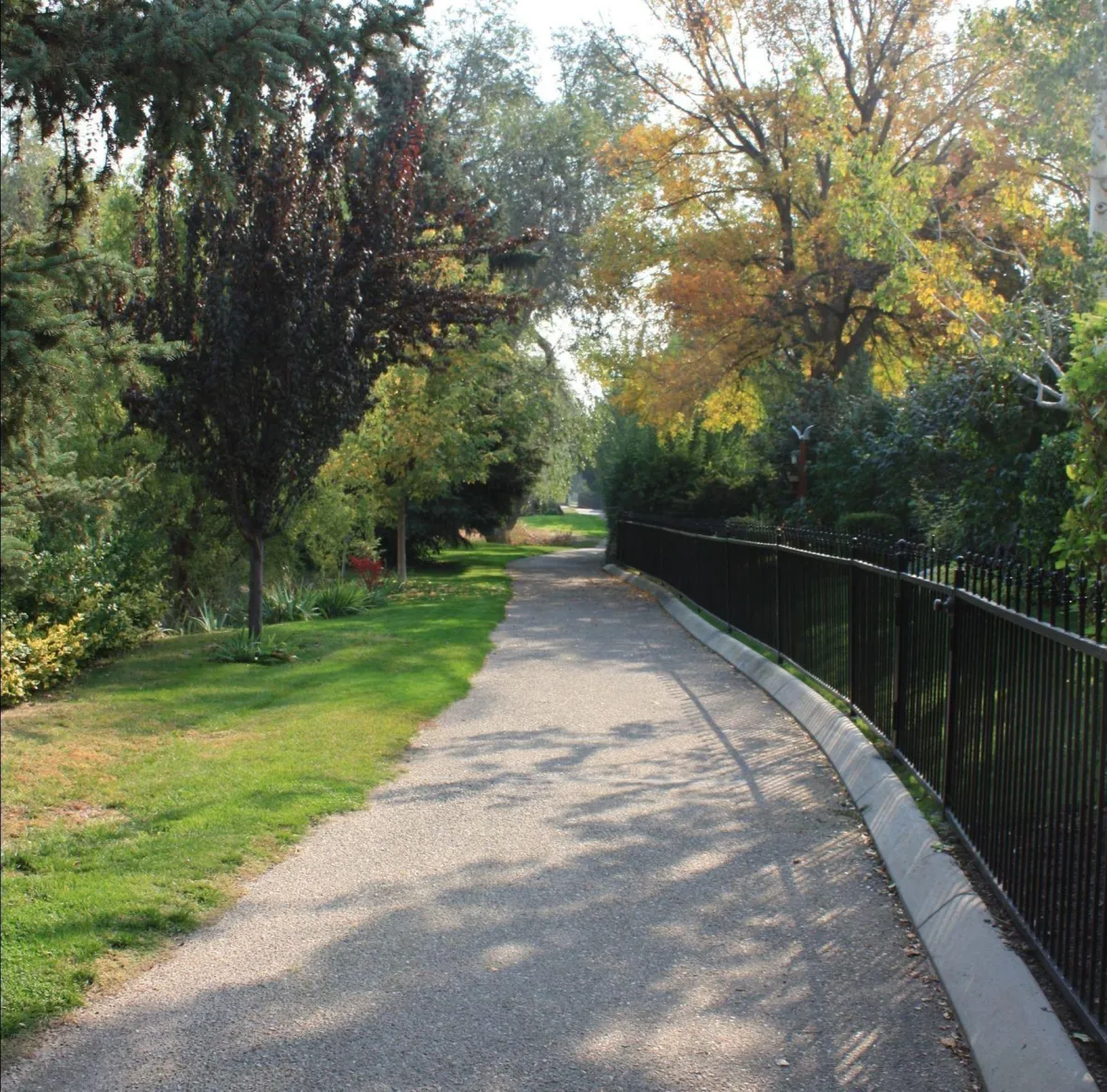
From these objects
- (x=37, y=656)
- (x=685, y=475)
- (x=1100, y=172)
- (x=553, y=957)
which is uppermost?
(x=1100, y=172)

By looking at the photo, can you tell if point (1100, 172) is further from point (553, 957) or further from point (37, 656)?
point (37, 656)

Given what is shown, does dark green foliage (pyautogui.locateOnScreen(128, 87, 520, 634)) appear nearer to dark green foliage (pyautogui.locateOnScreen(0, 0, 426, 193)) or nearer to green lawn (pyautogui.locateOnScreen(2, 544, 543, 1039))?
green lawn (pyautogui.locateOnScreen(2, 544, 543, 1039))

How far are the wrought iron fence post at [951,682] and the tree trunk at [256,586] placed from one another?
923 centimetres

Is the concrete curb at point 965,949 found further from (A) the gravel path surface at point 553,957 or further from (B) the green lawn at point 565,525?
(B) the green lawn at point 565,525

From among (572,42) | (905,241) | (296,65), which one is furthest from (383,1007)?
(572,42)

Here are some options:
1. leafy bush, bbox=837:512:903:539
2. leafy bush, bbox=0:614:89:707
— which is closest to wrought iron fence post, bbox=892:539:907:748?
leafy bush, bbox=0:614:89:707

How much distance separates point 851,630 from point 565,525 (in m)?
64.4

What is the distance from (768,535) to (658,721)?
4012mm

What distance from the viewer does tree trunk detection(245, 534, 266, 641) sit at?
13898 millimetres

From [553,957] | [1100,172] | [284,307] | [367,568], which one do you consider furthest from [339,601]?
[553,957]

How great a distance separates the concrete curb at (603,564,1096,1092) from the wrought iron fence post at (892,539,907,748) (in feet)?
0.95

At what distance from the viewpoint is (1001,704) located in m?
5.50

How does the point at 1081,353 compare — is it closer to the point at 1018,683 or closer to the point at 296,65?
the point at 1018,683

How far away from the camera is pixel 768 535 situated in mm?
13578
